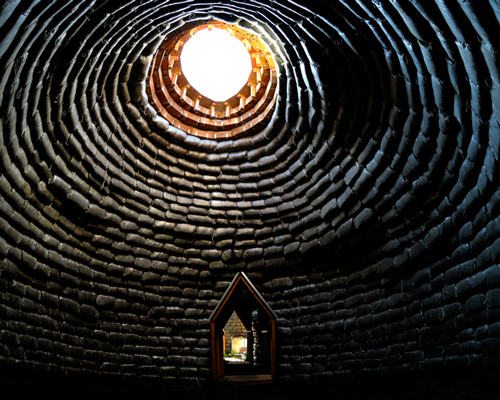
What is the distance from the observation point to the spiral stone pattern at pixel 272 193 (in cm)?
382

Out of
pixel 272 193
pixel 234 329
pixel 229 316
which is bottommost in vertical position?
pixel 234 329

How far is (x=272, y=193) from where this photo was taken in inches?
251

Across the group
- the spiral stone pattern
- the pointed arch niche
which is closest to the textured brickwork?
the pointed arch niche

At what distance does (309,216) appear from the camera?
19.7 ft

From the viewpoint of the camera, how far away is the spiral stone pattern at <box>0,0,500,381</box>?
3822 millimetres

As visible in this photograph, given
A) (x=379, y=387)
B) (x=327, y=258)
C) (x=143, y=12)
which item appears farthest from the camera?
(x=327, y=258)

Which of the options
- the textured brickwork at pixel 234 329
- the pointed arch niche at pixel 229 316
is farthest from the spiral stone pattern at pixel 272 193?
the textured brickwork at pixel 234 329

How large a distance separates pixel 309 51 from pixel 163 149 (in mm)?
2570

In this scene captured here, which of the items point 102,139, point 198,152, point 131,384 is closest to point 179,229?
point 198,152

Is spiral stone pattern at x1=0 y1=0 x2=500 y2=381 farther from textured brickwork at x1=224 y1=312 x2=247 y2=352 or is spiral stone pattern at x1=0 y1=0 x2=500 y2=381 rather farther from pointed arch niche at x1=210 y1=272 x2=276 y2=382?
textured brickwork at x1=224 y1=312 x2=247 y2=352

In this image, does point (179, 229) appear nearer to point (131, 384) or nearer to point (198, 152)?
point (198, 152)

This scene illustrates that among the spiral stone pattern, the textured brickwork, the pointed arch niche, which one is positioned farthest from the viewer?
the textured brickwork

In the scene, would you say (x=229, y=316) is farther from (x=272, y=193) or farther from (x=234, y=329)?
(x=234, y=329)

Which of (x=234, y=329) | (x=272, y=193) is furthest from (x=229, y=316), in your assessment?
(x=234, y=329)
